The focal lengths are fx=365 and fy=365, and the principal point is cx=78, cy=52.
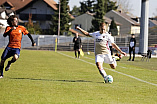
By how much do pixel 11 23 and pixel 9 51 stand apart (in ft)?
2.90

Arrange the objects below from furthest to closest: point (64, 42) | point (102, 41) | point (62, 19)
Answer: point (62, 19)
point (64, 42)
point (102, 41)

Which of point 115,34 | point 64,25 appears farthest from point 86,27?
point 115,34

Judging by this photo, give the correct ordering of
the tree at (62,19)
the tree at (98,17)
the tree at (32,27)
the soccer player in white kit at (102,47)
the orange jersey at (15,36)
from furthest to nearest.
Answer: the tree at (98,17), the tree at (62,19), the tree at (32,27), the orange jersey at (15,36), the soccer player in white kit at (102,47)

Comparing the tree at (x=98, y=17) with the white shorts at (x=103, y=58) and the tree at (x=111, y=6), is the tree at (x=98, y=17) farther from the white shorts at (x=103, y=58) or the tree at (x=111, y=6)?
the white shorts at (x=103, y=58)

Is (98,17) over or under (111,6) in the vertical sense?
under

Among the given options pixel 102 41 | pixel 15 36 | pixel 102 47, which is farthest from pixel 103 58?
pixel 15 36

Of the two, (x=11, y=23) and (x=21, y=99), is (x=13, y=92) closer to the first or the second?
(x=21, y=99)

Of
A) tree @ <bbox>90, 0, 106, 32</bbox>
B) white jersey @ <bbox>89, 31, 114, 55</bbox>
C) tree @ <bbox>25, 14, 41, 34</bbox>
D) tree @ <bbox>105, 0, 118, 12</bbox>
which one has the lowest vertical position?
white jersey @ <bbox>89, 31, 114, 55</bbox>

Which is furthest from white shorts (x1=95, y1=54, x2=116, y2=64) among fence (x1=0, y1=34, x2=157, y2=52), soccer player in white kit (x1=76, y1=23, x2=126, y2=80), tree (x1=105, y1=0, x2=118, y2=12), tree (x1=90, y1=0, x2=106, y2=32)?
tree (x1=105, y1=0, x2=118, y2=12)

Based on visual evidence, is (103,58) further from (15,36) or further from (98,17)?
(98,17)

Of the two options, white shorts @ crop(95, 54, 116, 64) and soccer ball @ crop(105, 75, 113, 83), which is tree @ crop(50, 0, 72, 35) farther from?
soccer ball @ crop(105, 75, 113, 83)

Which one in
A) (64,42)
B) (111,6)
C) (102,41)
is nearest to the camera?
(102,41)

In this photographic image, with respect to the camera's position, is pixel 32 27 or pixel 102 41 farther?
pixel 32 27

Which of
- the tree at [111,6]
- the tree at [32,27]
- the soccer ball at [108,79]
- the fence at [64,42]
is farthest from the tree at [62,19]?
the soccer ball at [108,79]
